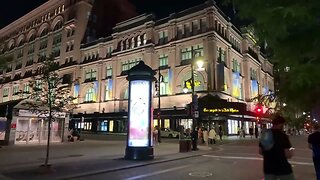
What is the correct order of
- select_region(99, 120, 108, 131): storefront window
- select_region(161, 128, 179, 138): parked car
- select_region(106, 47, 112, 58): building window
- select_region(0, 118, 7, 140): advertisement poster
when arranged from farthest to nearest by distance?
select_region(106, 47, 112, 58): building window → select_region(99, 120, 108, 131): storefront window → select_region(161, 128, 179, 138): parked car → select_region(0, 118, 7, 140): advertisement poster

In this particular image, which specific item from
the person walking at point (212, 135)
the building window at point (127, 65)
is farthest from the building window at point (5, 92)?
the person walking at point (212, 135)

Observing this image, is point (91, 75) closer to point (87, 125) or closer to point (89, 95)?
point (89, 95)

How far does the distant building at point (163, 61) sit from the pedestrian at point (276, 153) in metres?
30.2

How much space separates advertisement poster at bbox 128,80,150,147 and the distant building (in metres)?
19.0

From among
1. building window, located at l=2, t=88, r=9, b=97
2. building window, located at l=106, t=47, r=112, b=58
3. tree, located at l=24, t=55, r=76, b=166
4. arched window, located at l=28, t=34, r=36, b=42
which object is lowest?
tree, located at l=24, t=55, r=76, b=166

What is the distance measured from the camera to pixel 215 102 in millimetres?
44250

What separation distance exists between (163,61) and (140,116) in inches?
1570

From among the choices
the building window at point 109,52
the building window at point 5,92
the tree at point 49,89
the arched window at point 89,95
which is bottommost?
the tree at point 49,89

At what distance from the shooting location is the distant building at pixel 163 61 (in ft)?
158

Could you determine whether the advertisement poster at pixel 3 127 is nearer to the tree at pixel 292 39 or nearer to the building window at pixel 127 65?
the tree at pixel 292 39

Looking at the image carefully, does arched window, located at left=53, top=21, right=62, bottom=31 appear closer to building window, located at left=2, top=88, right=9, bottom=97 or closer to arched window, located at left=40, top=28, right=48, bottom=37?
arched window, located at left=40, top=28, right=48, bottom=37

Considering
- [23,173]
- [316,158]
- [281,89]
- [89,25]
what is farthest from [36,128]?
[89,25]

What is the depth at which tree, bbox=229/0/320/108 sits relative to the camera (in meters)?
2.70

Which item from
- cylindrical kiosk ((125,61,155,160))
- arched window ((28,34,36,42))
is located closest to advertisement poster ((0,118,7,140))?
cylindrical kiosk ((125,61,155,160))
